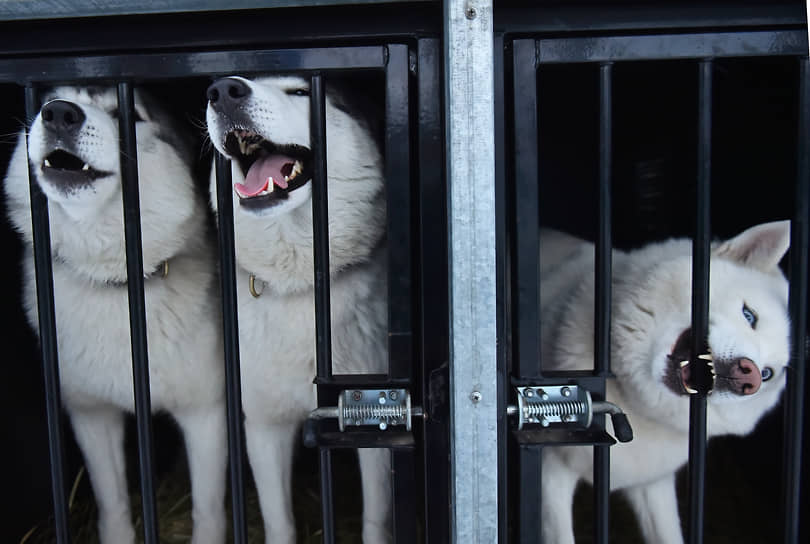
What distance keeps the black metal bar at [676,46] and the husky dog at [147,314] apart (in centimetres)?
127

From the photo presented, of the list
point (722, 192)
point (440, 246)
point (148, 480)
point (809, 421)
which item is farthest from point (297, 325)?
point (722, 192)

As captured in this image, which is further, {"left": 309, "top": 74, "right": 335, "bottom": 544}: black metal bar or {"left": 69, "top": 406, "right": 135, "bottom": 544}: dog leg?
{"left": 69, "top": 406, "right": 135, "bottom": 544}: dog leg

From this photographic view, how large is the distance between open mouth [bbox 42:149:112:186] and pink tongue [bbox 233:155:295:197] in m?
0.42

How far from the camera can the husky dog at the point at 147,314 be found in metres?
2.00

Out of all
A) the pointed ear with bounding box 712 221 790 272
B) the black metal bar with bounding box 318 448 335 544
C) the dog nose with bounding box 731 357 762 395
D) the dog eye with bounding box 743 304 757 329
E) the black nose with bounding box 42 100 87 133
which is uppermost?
the black nose with bounding box 42 100 87 133

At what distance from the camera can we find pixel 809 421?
1904mm

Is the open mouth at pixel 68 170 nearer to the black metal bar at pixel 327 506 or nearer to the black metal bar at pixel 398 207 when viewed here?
the black metal bar at pixel 398 207

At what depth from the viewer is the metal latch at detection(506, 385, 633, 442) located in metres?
1.30

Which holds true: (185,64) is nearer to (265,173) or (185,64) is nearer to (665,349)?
(265,173)

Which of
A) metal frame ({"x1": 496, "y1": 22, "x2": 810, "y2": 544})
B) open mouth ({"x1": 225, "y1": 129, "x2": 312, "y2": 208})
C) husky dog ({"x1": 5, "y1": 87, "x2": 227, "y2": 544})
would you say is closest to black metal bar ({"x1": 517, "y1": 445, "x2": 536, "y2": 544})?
metal frame ({"x1": 496, "y1": 22, "x2": 810, "y2": 544})

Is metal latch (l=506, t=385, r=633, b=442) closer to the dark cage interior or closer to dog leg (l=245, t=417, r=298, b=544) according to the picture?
the dark cage interior

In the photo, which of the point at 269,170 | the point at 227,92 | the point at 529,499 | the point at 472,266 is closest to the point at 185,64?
the point at 227,92

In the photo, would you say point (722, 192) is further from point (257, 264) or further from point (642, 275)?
point (257, 264)

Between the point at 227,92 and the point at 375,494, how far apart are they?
127 cm
